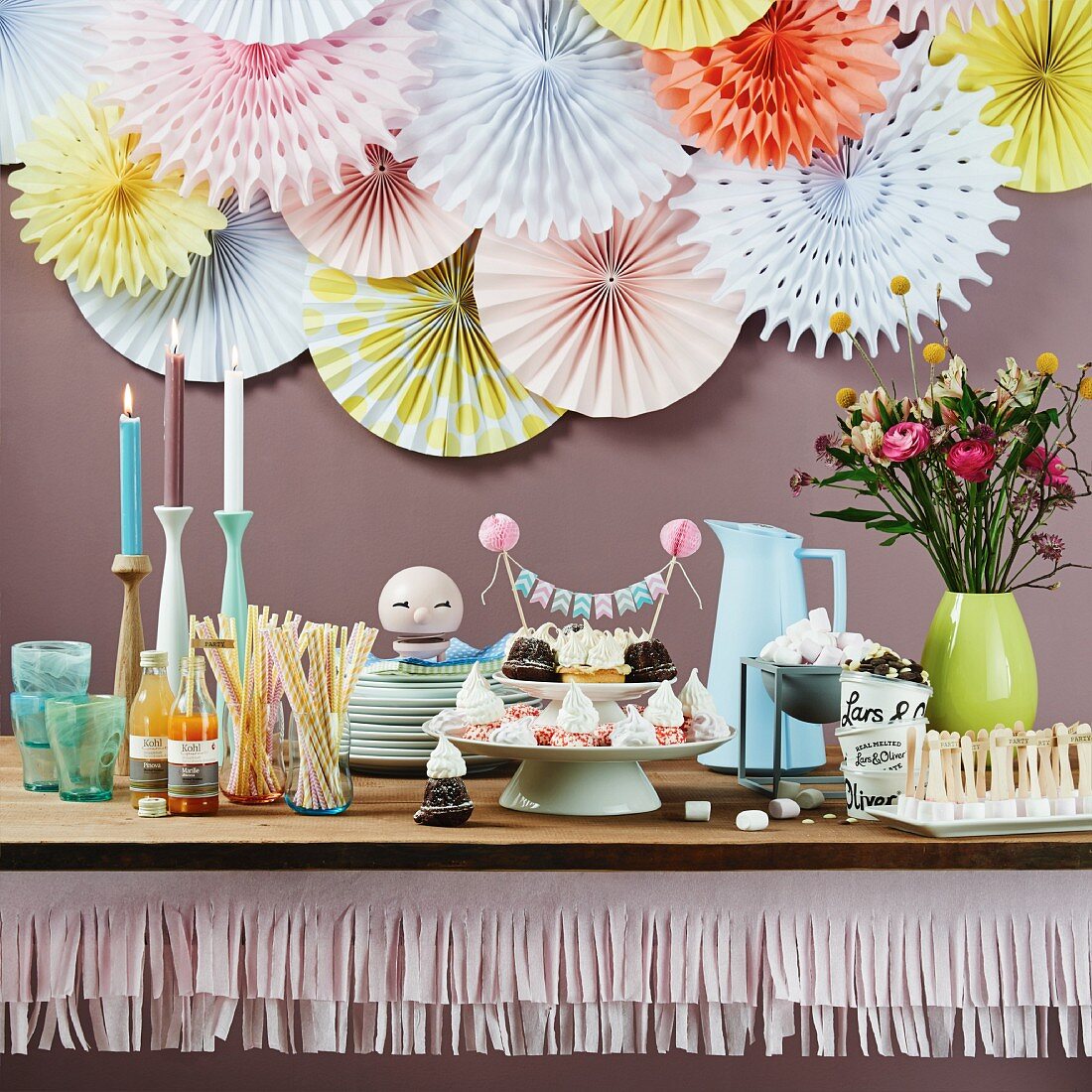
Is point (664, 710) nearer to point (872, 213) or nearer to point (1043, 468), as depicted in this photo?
point (1043, 468)

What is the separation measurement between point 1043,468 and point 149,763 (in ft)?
3.11

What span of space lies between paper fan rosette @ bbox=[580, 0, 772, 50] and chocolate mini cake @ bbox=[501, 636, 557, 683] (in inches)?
34.0

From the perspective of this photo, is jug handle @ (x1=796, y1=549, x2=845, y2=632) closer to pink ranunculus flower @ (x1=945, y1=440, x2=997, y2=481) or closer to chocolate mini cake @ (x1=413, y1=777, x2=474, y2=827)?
pink ranunculus flower @ (x1=945, y1=440, x2=997, y2=481)

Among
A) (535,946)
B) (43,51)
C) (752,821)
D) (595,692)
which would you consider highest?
(43,51)

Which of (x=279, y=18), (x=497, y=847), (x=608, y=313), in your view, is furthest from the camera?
(x=608, y=313)

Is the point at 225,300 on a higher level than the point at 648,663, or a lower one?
higher

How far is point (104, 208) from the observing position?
1.52 m

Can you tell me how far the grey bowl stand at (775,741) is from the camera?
109 centimetres

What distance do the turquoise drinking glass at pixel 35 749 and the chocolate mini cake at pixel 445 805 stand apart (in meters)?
0.40

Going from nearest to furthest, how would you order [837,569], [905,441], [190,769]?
[190,769], [905,441], [837,569]

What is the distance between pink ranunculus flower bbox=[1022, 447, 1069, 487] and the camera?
3.86ft

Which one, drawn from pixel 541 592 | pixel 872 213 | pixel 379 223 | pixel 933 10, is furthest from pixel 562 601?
pixel 933 10

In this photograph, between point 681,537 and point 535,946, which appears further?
point 681,537

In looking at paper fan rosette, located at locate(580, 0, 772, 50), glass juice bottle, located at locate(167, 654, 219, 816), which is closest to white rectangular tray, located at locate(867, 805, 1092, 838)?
glass juice bottle, located at locate(167, 654, 219, 816)
